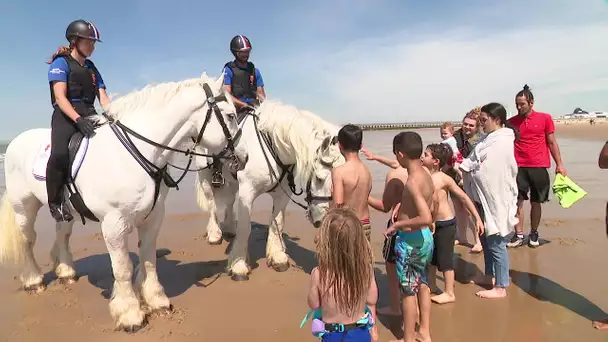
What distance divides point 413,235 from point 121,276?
106 inches

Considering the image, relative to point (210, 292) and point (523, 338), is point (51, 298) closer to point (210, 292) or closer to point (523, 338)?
point (210, 292)

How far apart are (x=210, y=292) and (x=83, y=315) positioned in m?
1.32

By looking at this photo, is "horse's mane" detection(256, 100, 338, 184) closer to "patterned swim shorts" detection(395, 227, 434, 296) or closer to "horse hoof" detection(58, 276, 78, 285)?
"patterned swim shorts" detection(395, 227, 434, 296)

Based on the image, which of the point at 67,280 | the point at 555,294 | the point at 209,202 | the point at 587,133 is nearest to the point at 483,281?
the point at 555,294

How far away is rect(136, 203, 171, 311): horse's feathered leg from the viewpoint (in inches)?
156

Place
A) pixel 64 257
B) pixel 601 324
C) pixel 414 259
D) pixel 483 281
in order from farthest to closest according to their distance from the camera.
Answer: pixel 64 257
pixel 483 281
pixel 601 324
pixel 414 259

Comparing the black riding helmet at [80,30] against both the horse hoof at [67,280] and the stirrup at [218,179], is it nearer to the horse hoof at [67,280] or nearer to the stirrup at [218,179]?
the stirrup at [218,179]

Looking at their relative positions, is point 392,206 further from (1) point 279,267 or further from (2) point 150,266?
(2) point 150,266

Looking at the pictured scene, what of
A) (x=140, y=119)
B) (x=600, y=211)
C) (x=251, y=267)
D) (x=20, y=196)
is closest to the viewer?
(x=140, y=119)

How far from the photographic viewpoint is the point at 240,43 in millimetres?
5477

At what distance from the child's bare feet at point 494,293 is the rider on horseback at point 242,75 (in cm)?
384

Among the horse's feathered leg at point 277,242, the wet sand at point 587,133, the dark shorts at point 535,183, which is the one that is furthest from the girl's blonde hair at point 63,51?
the wet sand at point 587,133

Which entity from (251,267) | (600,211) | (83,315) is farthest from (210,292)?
(600,211)

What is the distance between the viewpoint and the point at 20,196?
435cm
